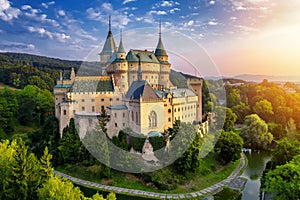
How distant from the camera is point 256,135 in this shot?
131 ft

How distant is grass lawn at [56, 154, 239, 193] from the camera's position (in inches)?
1000

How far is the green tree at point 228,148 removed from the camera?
31.0 metres

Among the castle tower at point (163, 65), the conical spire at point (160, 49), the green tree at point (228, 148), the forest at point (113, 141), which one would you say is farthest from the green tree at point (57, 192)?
the conical spire at point (160, 49)

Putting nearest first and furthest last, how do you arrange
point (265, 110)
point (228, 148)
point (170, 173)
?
point (170, 173) < point (228, 148) < point (265, 110)

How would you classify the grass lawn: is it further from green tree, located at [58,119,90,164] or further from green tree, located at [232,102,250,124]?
green tree, located at [232,102,250,124]

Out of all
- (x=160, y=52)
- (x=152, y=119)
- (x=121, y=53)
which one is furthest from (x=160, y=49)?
(x=152, y=119)

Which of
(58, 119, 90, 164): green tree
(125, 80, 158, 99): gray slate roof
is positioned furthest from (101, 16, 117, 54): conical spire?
(58, 119, 90, 164): green tree

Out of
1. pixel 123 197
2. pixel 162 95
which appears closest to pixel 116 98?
pixel 162 95

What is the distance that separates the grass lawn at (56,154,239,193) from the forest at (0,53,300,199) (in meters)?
0.16

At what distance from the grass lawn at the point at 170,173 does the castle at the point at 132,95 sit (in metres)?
4.85

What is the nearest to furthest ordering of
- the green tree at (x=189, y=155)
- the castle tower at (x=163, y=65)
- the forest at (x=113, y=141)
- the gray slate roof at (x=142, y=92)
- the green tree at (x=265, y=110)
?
1. the forest at (x=113, y=141)
2. the green tree at (x=189, y=155)
3. the gray slate roof at (x=142, y=92)
4. the castle tower at (x=163, y=65)
5. the green tree at (x=265, y=110)

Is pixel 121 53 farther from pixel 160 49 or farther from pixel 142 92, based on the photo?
pixel 142 92

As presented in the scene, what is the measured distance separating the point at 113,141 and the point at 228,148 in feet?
46.0

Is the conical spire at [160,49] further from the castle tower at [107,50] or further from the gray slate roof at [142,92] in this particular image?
the gray slate roof at [142,92]
